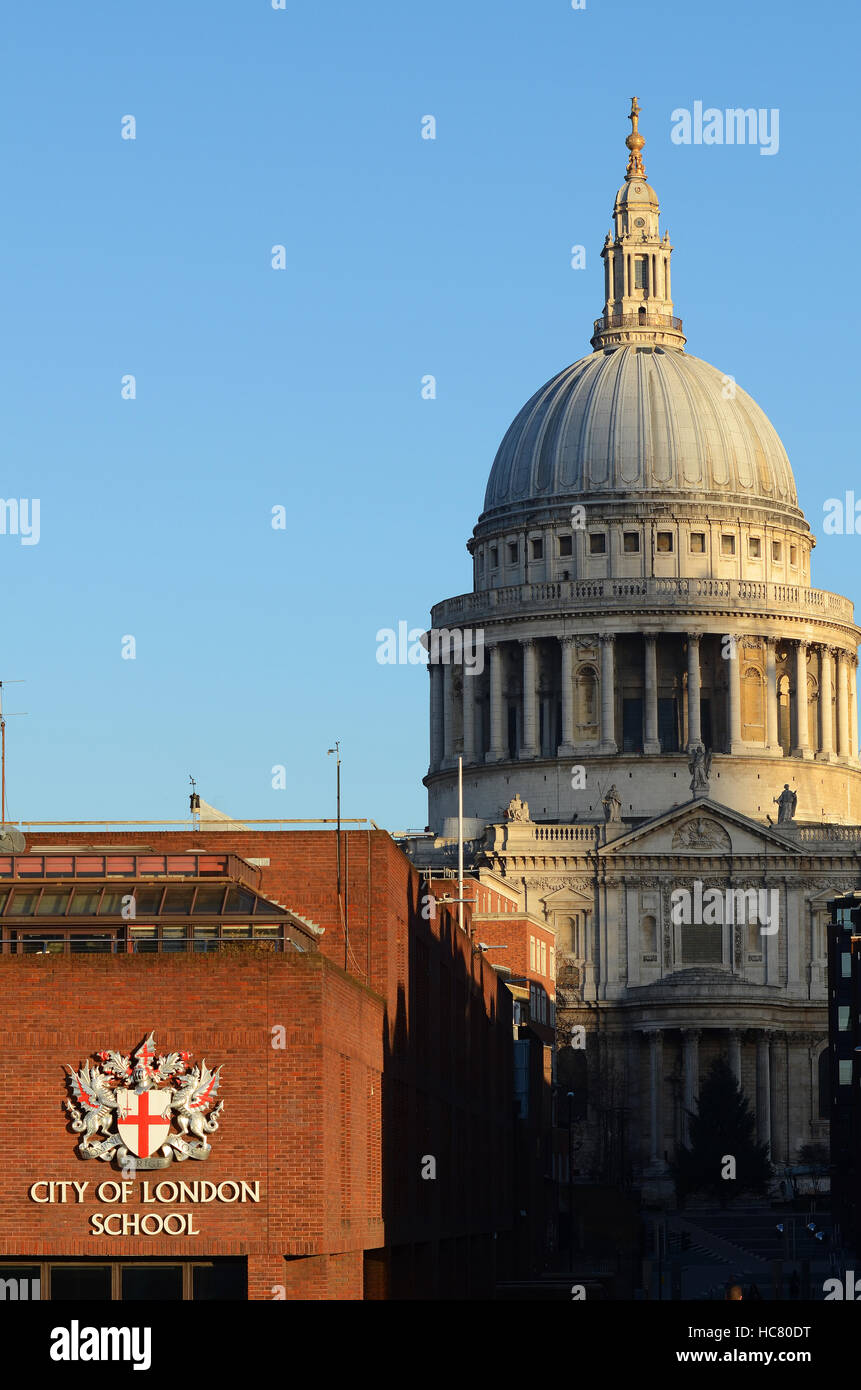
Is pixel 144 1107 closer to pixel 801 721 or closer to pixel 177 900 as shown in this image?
pixel 177 900

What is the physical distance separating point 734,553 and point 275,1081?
134m

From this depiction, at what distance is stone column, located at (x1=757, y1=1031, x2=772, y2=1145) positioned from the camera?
151250 mm

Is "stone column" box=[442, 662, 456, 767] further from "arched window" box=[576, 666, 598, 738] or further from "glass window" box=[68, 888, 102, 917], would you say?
"glass window" box=[68, 888, 102, 917]

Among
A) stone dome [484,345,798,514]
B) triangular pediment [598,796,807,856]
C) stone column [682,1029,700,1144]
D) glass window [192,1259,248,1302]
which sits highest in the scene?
stone dome [484,345,798,514]

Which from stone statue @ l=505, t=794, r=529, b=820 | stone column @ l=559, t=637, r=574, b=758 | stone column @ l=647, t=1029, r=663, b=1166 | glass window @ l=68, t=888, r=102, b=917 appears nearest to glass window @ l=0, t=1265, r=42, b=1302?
glass window @ l=68, t=888, r=102, b=917

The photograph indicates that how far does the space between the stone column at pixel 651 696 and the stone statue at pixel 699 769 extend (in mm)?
4088

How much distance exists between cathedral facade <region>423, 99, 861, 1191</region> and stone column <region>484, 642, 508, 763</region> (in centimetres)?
17

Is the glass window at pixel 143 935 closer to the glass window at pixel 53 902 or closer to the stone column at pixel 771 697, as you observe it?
the glass window at pixel 53 902

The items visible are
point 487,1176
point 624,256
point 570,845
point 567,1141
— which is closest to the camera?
point 487,1176

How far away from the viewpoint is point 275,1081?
157ft

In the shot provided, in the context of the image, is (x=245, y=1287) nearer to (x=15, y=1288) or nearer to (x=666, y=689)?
(x=15, y=1288)

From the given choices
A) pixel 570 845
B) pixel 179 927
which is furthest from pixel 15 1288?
pixel 570 845

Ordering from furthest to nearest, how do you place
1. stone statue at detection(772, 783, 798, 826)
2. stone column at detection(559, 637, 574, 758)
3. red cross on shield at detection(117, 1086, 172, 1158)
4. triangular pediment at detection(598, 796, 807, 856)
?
stone column at detection(559, 637, 574, 758) → stone statue at detection(772, 783, 798, 826) → triangular pediment at detection(598, 796, 807, 856) → red cross on shield at detection(117, 1086, 172, 1158)
